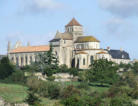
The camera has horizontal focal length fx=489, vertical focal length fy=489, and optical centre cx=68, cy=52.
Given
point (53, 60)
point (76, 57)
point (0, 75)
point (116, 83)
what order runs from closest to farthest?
point (116, 83)
point (0, 75)
point (53, 60)
point (76, 57)

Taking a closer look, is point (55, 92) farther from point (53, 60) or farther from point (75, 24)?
point (75, 24)

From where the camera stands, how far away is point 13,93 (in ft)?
229

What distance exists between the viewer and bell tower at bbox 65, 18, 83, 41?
123 meters

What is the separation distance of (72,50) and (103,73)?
108 ft

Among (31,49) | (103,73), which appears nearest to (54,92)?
(103,73)

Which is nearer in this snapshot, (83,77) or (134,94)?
(134,94)

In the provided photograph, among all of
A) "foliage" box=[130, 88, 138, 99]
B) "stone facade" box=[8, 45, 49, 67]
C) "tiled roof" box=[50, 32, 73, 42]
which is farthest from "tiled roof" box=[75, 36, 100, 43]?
"foliage" box=[130, 88, 138, 99]

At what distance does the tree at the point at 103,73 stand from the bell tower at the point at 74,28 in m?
31.0

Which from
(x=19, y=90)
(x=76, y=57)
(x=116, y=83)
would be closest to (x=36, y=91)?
(x=19, y=90)

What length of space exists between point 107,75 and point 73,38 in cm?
3698

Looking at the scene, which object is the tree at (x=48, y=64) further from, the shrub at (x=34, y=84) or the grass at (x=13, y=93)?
the grass at (x=13, y=93)

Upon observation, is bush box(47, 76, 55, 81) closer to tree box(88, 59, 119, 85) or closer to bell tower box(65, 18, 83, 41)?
tree box(88, 59, 119, 85)

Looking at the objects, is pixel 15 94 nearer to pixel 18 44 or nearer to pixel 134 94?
pixel 134 94

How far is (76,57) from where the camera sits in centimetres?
11406
